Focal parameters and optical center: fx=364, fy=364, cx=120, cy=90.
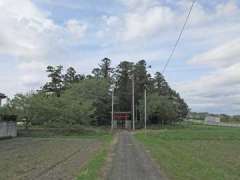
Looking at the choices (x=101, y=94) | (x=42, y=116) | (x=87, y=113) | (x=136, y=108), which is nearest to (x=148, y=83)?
(x=136, y=108)

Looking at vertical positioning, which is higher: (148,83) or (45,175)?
(148,83)

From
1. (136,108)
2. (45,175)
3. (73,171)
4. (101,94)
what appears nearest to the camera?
(45,175)

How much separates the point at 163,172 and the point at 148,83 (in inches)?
3346

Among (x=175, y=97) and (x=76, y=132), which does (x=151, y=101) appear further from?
(x=175, y=97)

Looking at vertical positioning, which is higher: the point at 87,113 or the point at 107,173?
the point at 87,113

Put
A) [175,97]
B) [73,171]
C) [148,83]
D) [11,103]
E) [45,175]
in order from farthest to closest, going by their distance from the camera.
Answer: [175,97] → [148,83] → [11,103] → [73,171] → [45,175]

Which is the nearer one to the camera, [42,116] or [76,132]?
[42,116]

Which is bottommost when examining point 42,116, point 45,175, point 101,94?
point 45,175

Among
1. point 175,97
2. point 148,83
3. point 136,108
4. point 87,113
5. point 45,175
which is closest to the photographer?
point 45,175

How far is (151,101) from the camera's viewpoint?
78.9m

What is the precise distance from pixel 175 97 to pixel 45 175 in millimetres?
99382

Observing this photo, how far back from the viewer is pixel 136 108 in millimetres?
85312

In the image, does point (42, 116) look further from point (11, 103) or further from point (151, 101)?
point (151, 101)

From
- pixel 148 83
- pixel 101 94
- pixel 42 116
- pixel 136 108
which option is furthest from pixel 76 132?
pixel 148 83
